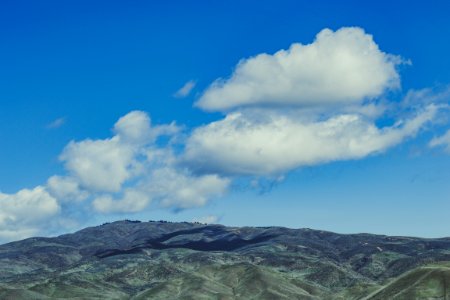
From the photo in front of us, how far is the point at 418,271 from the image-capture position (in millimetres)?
181375

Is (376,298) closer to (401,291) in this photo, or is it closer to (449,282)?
(401,291)

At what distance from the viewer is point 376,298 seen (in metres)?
181

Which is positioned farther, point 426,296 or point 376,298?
point 376,298

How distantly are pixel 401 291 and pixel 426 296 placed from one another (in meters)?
8.35

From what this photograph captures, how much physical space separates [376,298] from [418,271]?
584 inches

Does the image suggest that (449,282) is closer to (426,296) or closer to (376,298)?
(426,296)

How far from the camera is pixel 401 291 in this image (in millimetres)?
174625

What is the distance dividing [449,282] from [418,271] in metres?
13.1

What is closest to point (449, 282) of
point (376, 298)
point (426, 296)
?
point (426, 296)

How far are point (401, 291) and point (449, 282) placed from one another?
13.4m

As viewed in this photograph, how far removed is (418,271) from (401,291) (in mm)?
10642

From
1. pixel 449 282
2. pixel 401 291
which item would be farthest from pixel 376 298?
pixel 449 282

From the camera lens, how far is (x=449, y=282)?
169m

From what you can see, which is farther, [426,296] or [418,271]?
[418,271]
